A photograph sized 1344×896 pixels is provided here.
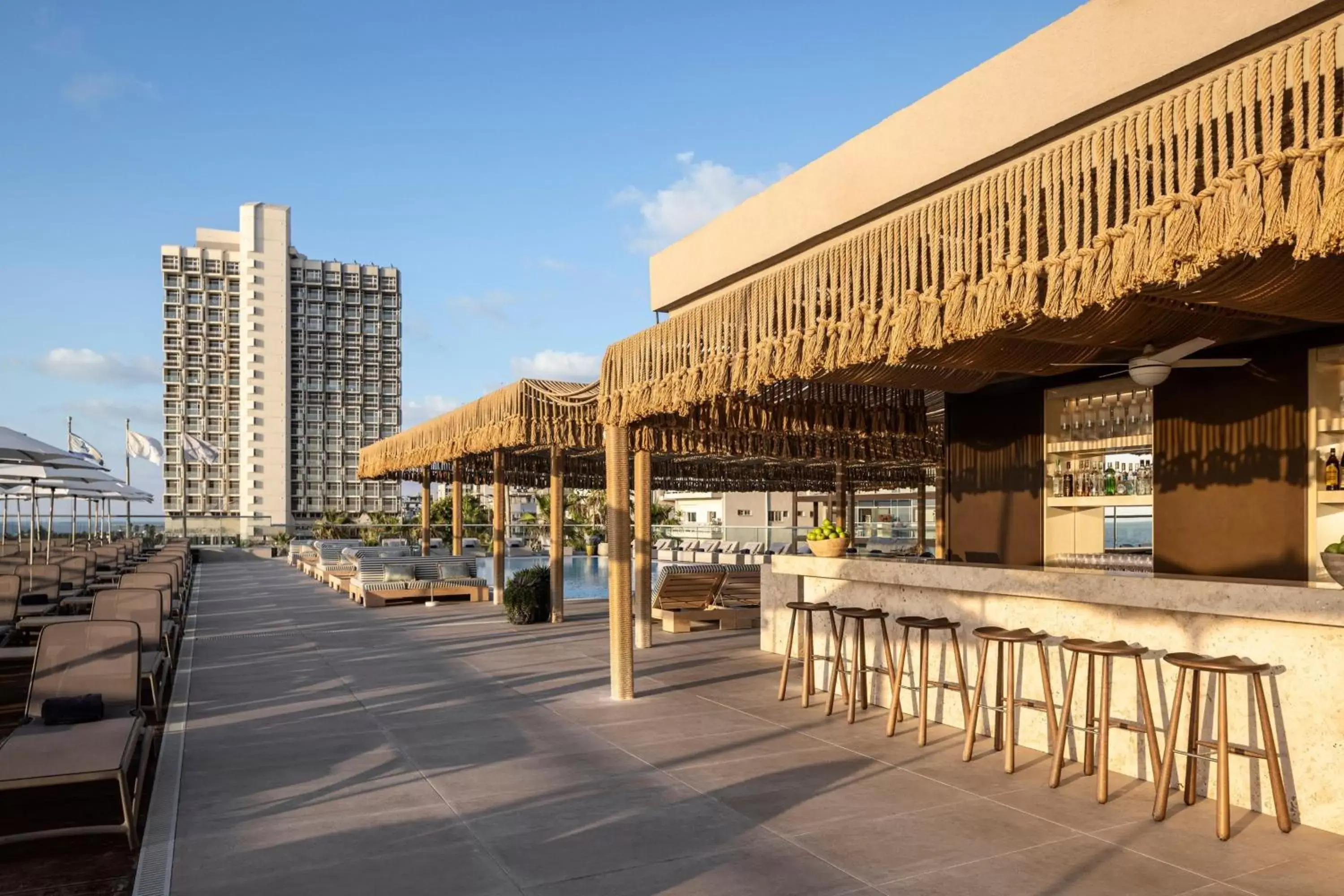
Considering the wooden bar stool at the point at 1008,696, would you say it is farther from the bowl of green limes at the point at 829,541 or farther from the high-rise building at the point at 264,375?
the high-rise building at the point at 264,375

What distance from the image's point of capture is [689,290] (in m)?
12.0

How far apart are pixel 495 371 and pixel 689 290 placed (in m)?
81.5

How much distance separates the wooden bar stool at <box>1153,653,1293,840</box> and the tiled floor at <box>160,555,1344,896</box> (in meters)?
0.12

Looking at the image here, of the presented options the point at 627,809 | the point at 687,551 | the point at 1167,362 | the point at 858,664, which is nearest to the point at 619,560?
the point at 858,664

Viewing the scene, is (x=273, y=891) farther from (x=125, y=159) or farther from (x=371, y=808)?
(x=125, y=159)

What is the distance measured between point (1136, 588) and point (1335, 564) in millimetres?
989

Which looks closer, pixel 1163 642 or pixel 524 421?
pixel 1163 642

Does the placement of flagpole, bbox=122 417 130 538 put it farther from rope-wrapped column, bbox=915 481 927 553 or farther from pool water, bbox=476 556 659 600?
rope-wrapped column, bbox=915 481 927 553

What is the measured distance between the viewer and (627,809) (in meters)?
4.99

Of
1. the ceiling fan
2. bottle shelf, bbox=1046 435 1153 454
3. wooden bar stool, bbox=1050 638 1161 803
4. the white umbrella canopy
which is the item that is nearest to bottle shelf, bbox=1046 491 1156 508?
bottle shelf, bbox=1046 435 1153 454

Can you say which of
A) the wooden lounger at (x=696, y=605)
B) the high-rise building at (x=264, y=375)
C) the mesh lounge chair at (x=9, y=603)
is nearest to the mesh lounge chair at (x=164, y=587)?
the mesh lounge chair at (x=9, y=603)

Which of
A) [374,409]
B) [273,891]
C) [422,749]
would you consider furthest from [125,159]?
[374,409]

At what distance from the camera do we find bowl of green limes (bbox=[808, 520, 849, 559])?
879cm

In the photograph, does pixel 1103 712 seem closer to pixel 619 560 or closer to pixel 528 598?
pixel 619 560
